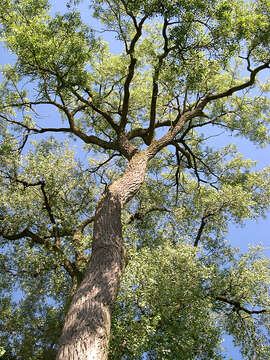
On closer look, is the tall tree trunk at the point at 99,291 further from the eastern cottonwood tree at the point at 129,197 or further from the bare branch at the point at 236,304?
the bare branch at the point at 236,304

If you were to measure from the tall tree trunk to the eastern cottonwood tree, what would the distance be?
21 millimetres

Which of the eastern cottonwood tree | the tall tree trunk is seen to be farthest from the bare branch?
the tall tree trunk

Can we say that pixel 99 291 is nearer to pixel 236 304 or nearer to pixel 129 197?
pixel 129 197

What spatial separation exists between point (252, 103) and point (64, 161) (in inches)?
287

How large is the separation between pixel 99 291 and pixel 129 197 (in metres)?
2.73

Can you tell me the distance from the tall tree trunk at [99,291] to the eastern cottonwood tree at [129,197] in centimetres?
2

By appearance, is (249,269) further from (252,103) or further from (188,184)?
(252,103)

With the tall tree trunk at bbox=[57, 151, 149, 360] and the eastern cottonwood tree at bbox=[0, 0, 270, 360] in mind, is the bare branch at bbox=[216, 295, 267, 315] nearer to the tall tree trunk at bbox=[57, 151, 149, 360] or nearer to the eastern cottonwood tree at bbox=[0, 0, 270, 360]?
the eastern cottonwood tree at bbox=[0, 0, 270, 360]

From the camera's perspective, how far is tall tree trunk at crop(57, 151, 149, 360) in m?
4.44

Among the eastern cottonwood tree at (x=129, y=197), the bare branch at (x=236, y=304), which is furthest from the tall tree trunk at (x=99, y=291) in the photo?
the bare branch at (x=236, y=304)

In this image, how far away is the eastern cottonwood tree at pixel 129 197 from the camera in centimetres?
753

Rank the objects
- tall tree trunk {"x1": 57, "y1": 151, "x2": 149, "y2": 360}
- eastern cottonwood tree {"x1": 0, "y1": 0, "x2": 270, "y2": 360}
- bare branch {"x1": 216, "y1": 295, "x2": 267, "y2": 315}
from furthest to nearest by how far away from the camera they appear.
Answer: bare branch {"x1": 216, "y1": 295, "x2": 267, "y2": 315} → eastern cottonwood tree {"x1": 0, "y1": 0, "x2": 270, "y2": 360} → tall tree trunk {"x1": 57, "y1": 151, "x2": 149, "y2": 360}

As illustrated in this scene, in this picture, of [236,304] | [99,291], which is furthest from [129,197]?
[236,304]

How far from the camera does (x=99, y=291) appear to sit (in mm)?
5223
